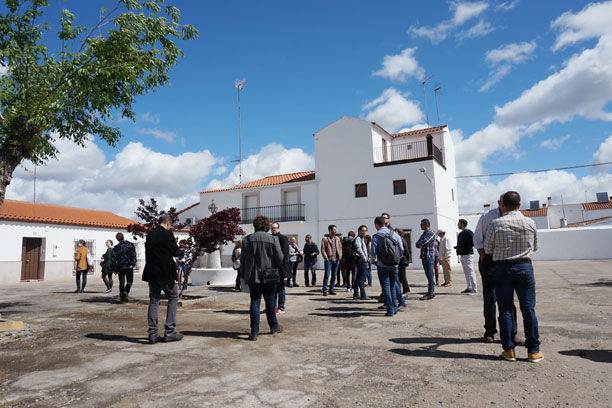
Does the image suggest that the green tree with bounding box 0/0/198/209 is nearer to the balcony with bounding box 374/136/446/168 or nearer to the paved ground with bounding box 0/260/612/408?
the paved ground with bounding box 0/260/612/408

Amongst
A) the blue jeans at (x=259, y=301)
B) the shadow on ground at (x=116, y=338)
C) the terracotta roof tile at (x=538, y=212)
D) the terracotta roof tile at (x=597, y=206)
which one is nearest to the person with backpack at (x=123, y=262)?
the shadow on ground at (x=116, y=338)

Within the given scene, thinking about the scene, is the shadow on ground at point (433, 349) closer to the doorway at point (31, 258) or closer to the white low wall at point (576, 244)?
the doorway at point (31, 258)

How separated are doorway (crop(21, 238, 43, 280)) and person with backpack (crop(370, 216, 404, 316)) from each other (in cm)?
1971

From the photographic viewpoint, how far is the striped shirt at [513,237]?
402 centimetres

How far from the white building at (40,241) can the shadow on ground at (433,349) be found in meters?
20.5

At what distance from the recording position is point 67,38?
753 cm

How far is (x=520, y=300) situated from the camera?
3947mm

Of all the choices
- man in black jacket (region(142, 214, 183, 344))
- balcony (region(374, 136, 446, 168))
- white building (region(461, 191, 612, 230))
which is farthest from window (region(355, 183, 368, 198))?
white building (region(461, 191, 612, 230))

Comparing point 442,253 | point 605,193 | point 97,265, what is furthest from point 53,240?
point 605,193

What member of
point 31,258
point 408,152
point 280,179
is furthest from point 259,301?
point 280,179

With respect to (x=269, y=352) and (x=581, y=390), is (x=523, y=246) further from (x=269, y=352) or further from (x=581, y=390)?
(x=269, y=352)

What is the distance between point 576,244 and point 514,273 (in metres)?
29.0

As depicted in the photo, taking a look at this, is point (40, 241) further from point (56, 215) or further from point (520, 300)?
point (520, 300)

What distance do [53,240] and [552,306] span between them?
22.4 metres
